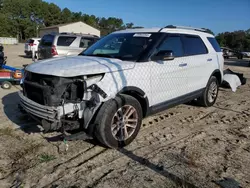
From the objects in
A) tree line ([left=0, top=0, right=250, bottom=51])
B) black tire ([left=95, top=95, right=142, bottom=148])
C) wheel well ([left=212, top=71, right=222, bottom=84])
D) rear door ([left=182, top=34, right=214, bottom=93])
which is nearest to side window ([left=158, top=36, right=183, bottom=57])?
rear door ([left=182, top=34, right=214, bottom=93])

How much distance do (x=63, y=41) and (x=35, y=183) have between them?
418 inches

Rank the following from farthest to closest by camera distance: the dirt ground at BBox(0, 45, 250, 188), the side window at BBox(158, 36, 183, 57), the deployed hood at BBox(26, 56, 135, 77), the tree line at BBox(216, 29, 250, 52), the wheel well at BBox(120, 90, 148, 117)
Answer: the tree line at BBox(216, 29, 250, 52), the side window at BBox(158, 36, 183, 57), the wheel well at BBox(120, 90, 148, 117), the deployed hood at BBox(26, 56, 135, 77), the dirt ground at BBox(0, 45, 250, 188)

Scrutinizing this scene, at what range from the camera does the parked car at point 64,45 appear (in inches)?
494

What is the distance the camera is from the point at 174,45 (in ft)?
16.7

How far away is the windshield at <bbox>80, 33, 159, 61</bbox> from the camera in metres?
4.58

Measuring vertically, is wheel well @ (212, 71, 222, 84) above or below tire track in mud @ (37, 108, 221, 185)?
above

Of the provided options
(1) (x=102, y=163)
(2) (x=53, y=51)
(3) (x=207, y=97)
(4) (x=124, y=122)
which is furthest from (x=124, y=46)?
(2) (x=53, y=51)

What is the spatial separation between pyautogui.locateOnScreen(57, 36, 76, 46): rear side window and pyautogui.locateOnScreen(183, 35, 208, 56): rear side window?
8304 mm

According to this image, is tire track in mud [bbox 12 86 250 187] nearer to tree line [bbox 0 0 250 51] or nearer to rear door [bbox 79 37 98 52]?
rear door [bbox 79 37 98 52]

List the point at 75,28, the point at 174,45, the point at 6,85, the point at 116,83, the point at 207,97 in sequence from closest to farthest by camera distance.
A: the point at 116,83, the point at 174,45, the point at 207,97, the point at 6,85, the point at 75,28

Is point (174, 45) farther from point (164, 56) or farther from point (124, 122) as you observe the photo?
point (124, 122)

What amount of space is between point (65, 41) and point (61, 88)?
9.88 m

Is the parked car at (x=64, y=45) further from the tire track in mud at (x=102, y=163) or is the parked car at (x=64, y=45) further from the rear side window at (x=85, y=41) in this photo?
the tire track in mud at (x=102, y=163)

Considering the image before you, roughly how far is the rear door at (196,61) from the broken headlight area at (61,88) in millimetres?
2517
